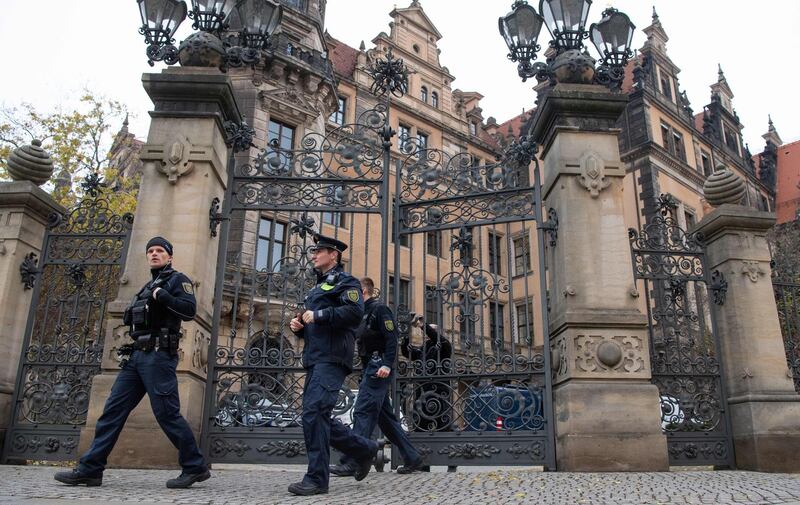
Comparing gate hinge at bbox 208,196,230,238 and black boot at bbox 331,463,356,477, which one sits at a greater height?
gate hinge at bbox 208,196,230,238

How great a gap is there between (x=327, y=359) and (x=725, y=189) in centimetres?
679

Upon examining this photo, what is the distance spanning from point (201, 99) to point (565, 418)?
6.03 m

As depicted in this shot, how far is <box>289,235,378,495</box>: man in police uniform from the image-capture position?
200 inches

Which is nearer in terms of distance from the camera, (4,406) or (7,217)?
(4,406)

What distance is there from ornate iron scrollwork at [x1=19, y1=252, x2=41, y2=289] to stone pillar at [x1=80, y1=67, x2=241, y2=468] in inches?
81.8

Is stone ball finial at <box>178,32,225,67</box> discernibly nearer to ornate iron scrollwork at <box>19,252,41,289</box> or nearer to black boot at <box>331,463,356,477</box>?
ornate iron scrollwork at <box>19,252,41,289</box>

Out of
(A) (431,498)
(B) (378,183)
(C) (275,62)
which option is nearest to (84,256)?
(B) (378,183)

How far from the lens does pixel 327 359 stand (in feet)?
17.6

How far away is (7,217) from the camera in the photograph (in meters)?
9.09

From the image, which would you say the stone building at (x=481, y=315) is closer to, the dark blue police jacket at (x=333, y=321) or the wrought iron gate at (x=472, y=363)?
the wrought iron gate at (x=472, y=363)

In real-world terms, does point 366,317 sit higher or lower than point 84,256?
lower

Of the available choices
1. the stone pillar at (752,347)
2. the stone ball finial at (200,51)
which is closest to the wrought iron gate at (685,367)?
the stone pillar at (752,347)

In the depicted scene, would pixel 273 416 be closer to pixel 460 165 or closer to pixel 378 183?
pixel 378 183

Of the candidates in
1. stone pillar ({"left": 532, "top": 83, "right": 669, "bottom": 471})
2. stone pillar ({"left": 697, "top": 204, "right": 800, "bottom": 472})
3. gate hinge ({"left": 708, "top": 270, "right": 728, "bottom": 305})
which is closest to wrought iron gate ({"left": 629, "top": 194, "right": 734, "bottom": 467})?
gate hinge ({"left": 708, "top": 270, "right": 728, "bottom": 305})
